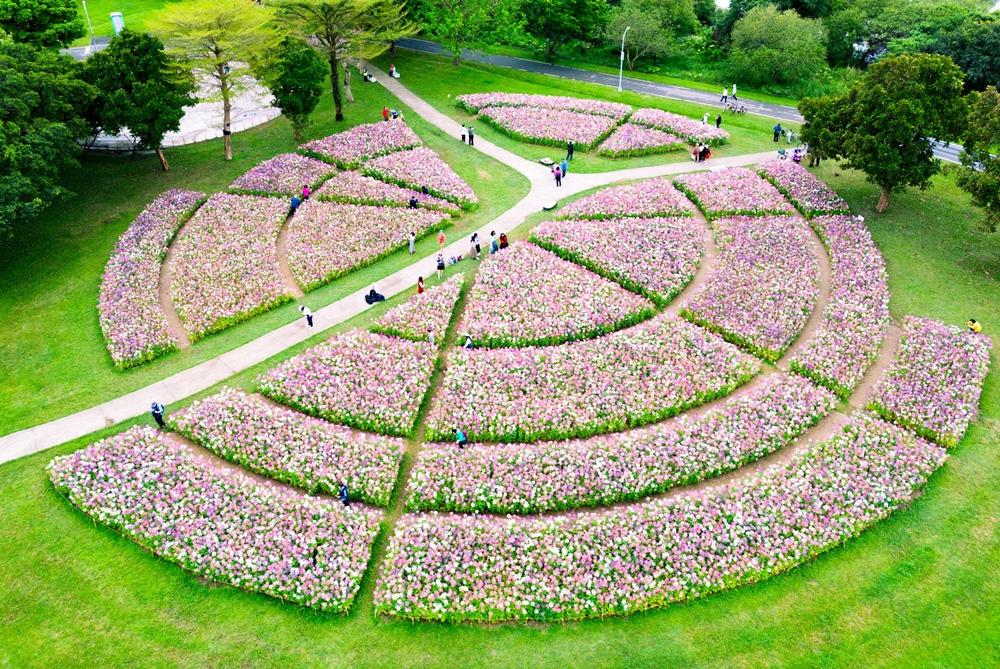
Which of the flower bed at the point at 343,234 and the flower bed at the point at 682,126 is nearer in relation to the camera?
the flower bed at the point at 343,234

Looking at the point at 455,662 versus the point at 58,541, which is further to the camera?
the point at 58,541

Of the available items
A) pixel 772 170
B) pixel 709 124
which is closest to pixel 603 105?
pixel 709 124

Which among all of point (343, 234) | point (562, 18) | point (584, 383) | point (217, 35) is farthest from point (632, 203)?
point (562, 18)

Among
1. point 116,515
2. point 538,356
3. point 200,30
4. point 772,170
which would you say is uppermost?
point 200,30

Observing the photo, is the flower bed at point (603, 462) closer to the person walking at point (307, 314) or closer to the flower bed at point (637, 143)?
the person walking at point (307, 314)

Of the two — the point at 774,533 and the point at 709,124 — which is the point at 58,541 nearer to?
the point at 774,533

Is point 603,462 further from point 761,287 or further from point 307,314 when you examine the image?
point 307,314

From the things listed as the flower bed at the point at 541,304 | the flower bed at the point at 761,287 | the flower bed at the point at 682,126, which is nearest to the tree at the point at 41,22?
the flower bed at the point at 541,304
